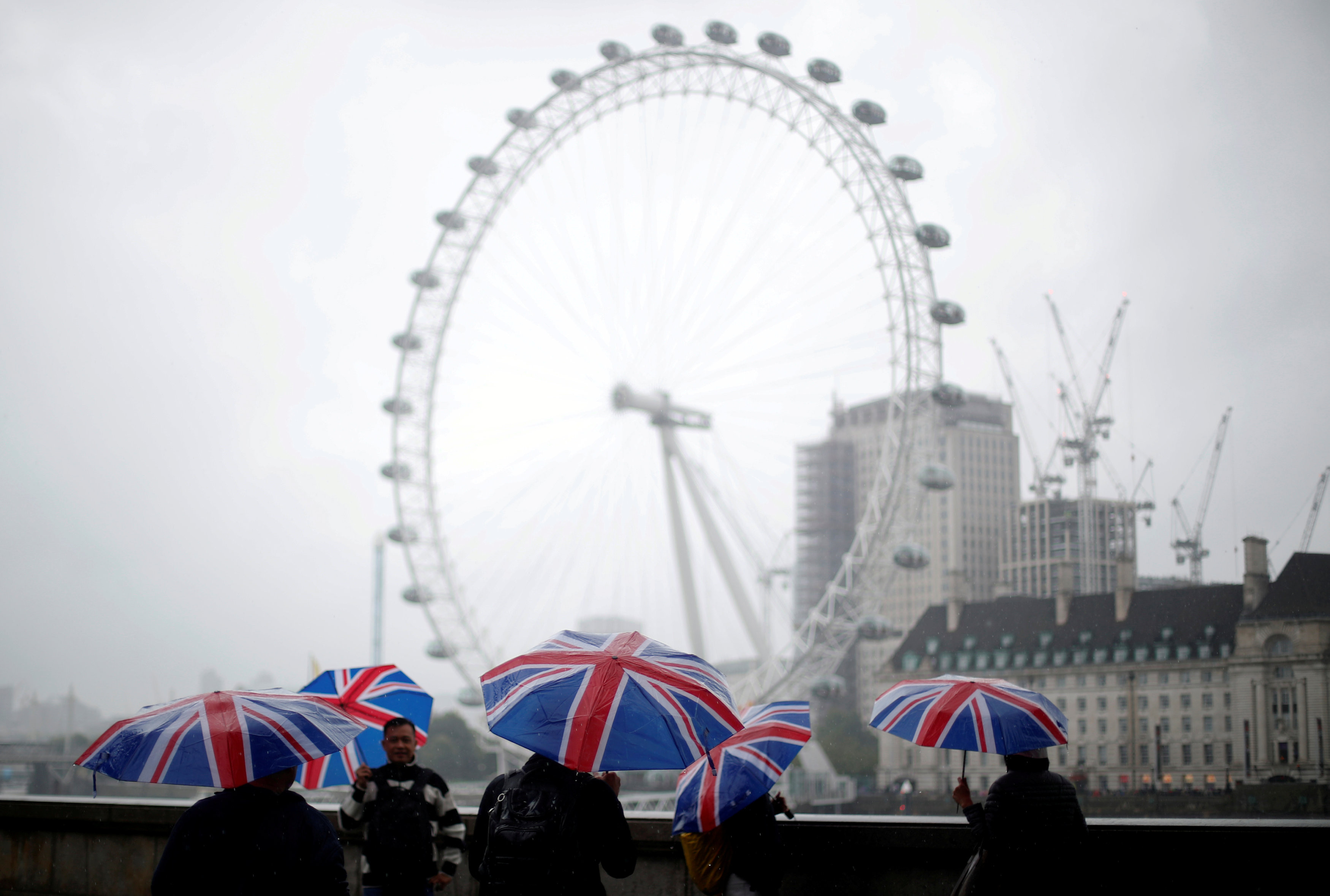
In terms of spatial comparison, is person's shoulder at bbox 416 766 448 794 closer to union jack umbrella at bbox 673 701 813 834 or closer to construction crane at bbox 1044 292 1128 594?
union jack umbrella at bbox 673 701 813 834

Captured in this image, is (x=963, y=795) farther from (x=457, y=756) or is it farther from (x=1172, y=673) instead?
(x=457, y=756)

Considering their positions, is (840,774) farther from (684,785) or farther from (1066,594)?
(684,785)

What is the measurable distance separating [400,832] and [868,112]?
79.5 ft

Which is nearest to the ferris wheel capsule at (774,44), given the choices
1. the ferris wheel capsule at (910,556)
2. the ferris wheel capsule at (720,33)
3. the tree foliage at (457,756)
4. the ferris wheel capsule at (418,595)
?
the ferris wheel capsule at (720,33)

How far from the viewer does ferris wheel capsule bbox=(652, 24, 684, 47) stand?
30.4m

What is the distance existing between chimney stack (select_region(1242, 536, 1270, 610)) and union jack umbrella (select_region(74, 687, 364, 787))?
61.1ft

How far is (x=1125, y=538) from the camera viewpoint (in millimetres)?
30578

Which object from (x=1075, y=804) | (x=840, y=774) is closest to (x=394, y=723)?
(x=1075, y=804)

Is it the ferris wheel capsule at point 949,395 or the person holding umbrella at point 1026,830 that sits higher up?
the ferris wheel capsule at point 949,395

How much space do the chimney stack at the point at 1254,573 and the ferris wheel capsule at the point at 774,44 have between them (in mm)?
15739

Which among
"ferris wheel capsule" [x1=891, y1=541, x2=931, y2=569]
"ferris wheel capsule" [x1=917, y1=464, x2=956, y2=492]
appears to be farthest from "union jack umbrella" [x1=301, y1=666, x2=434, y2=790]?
"ferris wheel capsule" [x1=891, y1=541, x2=931, y2=569]

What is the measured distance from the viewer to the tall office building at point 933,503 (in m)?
37.5

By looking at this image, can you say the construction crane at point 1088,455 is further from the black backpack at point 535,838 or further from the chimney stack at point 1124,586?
the black backpack at point 535,838

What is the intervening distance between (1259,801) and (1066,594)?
12804mm
